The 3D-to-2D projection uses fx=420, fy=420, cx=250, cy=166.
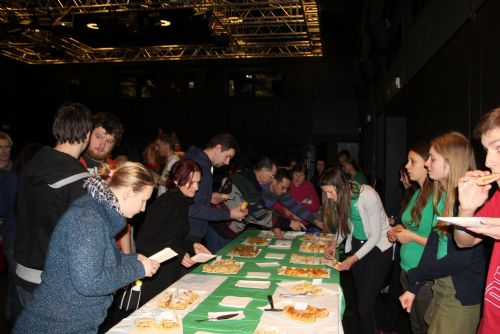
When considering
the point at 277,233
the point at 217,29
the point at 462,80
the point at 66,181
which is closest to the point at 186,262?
the point at 66,181

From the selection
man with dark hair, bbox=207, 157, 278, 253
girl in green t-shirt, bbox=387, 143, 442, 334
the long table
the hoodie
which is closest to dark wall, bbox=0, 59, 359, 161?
man with dark hair, bbox=207, 157, 278, 253

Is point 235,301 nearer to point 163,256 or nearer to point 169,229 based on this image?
point 163,256

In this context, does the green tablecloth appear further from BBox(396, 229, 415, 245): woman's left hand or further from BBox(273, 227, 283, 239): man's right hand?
BBox(273, 227, 283, 239): man's right hand

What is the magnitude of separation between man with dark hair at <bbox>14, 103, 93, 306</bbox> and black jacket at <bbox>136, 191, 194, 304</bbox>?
0.70 m

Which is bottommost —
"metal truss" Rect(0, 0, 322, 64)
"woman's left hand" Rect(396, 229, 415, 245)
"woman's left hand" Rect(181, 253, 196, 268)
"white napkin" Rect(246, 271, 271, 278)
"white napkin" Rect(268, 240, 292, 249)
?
"white napkin" Rect(246, 271, 271, 278)

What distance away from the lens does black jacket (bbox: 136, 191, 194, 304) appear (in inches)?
105

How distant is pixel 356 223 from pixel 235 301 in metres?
1.51

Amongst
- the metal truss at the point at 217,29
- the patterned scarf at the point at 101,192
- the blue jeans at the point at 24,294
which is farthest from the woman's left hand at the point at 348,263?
the metal truss at the point at 217,29

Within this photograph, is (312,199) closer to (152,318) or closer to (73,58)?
(152,318)

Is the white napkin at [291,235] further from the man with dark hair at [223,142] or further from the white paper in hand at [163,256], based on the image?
the white paper in hand at [163,256]

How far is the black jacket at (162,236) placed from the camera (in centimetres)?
267

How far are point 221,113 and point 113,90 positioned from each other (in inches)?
148

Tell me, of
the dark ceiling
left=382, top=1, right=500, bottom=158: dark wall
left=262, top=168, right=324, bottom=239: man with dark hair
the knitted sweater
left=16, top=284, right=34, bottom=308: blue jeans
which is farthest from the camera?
the dark ceiling

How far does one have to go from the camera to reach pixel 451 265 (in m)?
2.00
